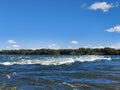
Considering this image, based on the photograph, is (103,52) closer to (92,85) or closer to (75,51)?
(75,51)

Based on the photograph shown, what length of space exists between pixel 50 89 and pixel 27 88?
1.67m

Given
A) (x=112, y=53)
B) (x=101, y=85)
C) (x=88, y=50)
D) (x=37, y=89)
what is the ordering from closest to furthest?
(x=37, y=89), (x=101, y=85), (x=112, y=53), (x=88, y=50)

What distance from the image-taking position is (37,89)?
23812mm

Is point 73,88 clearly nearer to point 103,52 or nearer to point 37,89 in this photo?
point 37,89

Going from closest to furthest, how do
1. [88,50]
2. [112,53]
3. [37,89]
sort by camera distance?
[37,89] → [112,53] → [88,50]

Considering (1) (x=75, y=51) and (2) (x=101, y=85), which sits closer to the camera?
(2) (x=101, y=85)

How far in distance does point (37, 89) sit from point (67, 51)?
17354 cm

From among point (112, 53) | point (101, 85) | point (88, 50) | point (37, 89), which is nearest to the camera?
point (37, 89)

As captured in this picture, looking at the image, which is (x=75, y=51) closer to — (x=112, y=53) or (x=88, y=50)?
(x=88, y=50)

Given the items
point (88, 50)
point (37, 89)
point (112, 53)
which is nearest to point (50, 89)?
point (37, 89)

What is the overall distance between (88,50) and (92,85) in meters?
164

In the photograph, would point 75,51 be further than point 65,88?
Yes

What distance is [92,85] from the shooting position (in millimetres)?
26188

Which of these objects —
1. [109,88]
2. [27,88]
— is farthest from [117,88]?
[27,88]
